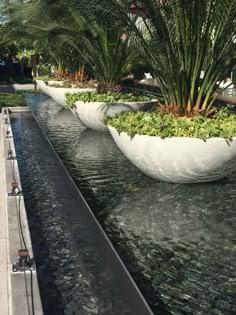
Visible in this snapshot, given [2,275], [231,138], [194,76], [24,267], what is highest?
[194,76]

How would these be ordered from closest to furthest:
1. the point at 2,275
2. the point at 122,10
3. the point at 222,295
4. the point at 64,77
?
1. the point at 222,295
2. the point at 2,275
3. the point at 122,10
4. the point at 64,77

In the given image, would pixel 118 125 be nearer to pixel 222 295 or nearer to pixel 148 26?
pixel 148 26

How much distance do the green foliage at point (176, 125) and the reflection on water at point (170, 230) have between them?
0.95m

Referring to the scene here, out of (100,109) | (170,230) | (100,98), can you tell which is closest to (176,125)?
(170,230)

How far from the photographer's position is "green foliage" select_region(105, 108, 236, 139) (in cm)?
682

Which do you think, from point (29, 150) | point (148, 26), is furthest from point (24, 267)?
point (29, 150)

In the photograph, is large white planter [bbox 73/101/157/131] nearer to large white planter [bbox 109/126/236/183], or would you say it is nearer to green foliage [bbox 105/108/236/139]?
green foliage [bbox 105/108/236/139]

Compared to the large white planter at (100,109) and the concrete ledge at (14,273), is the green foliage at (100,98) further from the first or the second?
the concrete ledge at (14,273)

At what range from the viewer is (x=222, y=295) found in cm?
438

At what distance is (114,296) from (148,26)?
5315 mm

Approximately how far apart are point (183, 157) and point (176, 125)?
1.81 ft

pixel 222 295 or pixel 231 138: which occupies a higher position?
pixel 231 138

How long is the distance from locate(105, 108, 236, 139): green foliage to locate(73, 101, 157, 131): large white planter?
3541 millimetres

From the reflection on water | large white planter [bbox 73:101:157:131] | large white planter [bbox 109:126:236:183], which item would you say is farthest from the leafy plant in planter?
large white planter [bbox 73:101:157:131]
